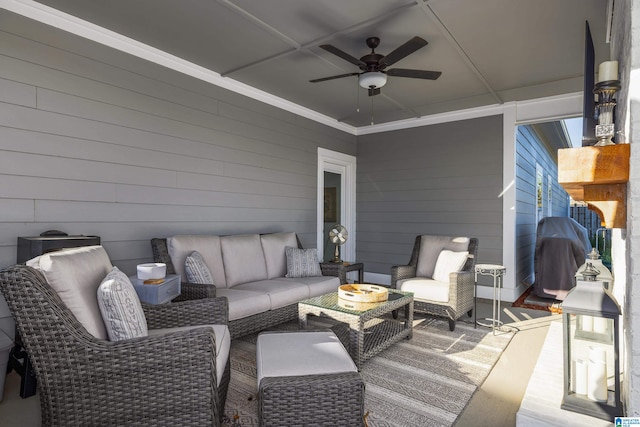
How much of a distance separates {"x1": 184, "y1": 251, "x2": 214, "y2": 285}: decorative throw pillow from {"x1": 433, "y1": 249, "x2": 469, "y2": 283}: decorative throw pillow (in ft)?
8.17

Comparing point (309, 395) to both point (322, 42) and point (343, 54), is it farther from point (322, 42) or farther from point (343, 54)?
point (322, 42)

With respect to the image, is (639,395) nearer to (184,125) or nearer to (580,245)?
(184,125)

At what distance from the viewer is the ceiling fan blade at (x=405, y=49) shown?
2669 mm

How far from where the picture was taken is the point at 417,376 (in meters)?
2.61

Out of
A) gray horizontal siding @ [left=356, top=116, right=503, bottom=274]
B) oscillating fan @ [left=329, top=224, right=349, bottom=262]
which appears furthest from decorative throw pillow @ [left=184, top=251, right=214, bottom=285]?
gray horizontal siding @ [left=356, top=116, right=503, bottom=274]

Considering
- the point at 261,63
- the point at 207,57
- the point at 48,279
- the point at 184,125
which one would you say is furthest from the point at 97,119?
the point at 48,279

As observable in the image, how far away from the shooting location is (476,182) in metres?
5.30

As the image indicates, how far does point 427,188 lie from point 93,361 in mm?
5142

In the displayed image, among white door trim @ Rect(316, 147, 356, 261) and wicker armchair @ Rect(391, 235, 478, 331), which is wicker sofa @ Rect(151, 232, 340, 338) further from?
white door trim @ Rect(316, 147, 356, 261)

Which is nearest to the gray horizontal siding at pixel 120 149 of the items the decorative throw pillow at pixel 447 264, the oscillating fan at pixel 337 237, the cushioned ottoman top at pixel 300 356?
the oscillating fan at pixel 337 237

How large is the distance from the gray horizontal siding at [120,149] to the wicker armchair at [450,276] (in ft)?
6.28

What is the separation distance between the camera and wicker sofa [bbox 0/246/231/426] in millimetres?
1414

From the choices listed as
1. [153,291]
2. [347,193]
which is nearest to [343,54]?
[153,291]

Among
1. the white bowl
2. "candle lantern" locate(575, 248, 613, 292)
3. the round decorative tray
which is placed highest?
"candle lantern" locate(575, 248, 613, 292)
